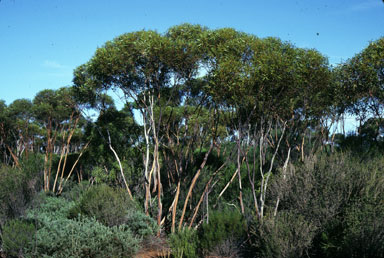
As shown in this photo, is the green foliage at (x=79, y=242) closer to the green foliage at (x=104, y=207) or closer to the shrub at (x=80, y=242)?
the shrub at (x=80, y=242)

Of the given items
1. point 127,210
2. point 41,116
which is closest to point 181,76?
point 127,210

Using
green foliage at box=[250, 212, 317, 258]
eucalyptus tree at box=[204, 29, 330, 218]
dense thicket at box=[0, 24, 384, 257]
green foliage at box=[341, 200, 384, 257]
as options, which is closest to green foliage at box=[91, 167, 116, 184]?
dense thicket at box=[0, 24, 384, 257]

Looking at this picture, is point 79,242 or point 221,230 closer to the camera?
point 79,242

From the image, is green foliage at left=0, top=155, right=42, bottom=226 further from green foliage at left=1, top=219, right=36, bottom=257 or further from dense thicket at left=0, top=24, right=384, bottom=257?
green foliage at left=1, top=219, right=36, bottom=257

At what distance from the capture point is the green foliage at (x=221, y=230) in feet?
31.4

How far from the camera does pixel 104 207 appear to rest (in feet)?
36.2

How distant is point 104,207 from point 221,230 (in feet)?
11.1

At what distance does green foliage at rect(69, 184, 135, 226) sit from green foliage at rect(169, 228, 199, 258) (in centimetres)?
201

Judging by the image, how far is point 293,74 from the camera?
12.1 meters

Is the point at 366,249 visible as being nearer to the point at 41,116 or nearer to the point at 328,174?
the point at 328,174

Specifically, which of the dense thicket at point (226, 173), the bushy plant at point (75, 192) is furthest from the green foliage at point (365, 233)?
the bushy plant at point (75, 192)

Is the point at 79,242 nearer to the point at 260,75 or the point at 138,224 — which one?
the point at 138,224

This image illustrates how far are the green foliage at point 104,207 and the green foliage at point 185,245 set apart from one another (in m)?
2.01

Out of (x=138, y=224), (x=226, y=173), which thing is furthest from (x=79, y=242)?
(x=226, y=173)
